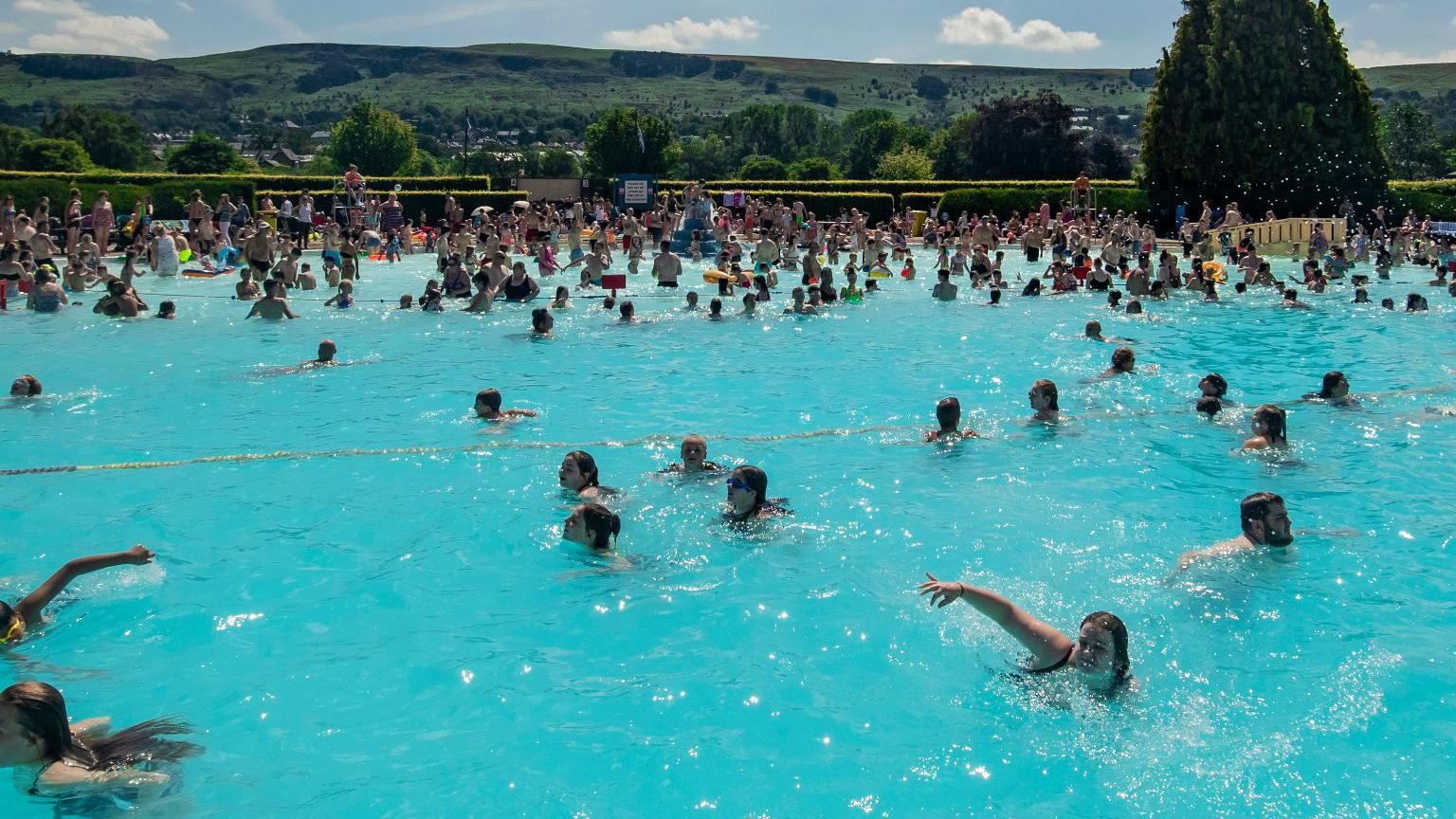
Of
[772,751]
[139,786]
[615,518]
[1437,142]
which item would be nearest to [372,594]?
[615,518]

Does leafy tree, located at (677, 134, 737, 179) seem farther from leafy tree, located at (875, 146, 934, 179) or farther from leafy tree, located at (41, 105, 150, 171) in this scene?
leafy tree, located at (41, 105, 150, 171)

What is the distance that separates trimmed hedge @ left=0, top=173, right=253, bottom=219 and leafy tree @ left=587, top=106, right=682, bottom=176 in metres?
53.6

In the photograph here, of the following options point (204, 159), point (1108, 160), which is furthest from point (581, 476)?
point (204, 159)

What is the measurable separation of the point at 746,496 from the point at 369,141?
374ft

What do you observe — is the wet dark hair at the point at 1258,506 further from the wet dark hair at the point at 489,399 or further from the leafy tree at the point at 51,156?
the leafy tree at the point at 51,156

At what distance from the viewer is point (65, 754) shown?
507 centimetres

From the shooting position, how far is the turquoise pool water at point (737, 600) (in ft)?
18.0

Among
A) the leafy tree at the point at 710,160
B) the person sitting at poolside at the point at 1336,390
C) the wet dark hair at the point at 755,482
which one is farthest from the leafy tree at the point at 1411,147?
the wet dark hair at the point at 755,482

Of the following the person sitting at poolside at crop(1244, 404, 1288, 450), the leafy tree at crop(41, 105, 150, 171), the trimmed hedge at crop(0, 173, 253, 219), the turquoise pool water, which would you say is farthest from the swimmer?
the leafy tree at crop(41, 105, 150, 171)

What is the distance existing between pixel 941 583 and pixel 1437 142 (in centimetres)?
11000

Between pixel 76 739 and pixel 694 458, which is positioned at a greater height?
pixel 694 458

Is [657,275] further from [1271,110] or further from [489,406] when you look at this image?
[1271,110]

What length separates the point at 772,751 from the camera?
5695mm

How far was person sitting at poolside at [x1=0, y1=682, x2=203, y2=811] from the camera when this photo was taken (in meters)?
4.92
